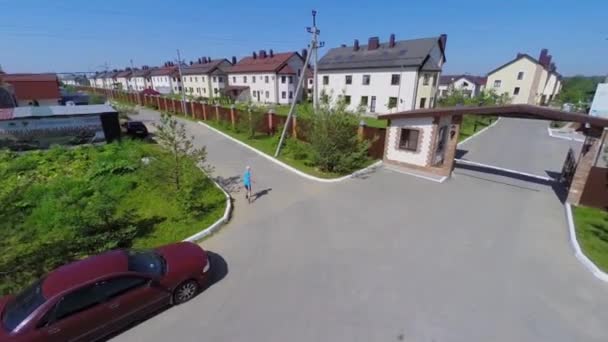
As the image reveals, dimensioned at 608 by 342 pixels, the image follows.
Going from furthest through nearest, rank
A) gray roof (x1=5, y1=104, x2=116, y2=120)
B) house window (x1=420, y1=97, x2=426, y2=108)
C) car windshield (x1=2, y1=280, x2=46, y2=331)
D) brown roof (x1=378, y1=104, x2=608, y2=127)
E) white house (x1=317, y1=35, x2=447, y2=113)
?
house window (x1=420, y1=97, x2=426, y2=108)
white house (x1=317, y1=35, x2=447, y2=113)
gray roof (x1=5, y1=104, x2=116, y2=120)
brown roof (x1=378, y1=104, x2=608, y2=127)
car windshield (x1=2, y1=280, x2=46, y2=331)

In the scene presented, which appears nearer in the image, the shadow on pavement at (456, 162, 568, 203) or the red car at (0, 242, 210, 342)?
the red car at (0, 242, 210, 342)

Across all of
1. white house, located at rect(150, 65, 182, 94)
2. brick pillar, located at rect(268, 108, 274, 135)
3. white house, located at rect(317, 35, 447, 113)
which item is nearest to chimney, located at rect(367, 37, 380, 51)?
white house, located at rect(317, 35, 447, 113)

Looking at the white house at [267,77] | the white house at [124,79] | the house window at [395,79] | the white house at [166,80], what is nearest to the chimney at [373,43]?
the house window at [395,79]

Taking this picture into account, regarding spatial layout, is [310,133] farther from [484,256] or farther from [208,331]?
[208,331]

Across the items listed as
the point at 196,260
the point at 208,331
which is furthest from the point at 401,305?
the point at 196,260

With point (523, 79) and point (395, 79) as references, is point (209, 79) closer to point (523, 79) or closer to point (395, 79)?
point (395, 79)

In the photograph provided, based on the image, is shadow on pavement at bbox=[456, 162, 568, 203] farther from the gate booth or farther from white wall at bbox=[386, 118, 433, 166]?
white wall at bbox=[386, 118, 433, 166]
